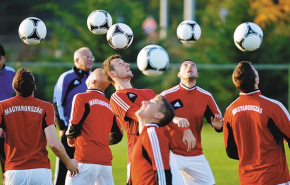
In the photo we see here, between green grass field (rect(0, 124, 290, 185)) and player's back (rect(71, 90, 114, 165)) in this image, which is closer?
player's back (rect(71, 90, 114, 165))

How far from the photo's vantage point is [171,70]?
24.9 m

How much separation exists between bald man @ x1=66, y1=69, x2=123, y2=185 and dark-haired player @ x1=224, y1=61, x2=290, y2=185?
1.81 metres

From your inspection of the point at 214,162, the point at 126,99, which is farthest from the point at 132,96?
the point at 214,162

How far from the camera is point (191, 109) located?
311 inches

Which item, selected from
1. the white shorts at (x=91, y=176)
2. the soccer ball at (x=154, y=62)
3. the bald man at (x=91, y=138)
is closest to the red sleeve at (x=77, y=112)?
the bald man at (x=91, y=138)

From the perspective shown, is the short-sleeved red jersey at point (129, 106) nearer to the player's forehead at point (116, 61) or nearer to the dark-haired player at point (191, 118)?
the player's forehead at point (116, 61)

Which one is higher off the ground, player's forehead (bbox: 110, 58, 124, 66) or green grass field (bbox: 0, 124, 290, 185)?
player's forehead (bbox: 110, 58, 124, 66)

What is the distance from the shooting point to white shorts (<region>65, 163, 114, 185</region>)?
699 cm

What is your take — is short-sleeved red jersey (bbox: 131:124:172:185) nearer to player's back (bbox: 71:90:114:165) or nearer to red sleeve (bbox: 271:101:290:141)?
red sleeve (bbox: 271:101:290:141)

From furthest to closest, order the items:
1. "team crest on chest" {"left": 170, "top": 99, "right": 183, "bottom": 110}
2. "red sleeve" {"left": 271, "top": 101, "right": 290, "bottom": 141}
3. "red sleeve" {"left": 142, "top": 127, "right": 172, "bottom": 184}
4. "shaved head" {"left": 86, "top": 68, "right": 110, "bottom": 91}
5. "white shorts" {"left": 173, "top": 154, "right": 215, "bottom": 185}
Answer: "team crest on chest" {"left": 170, "top": 99, "right": 183, "bottom": 110} < "white shorts" {"left": 173, "top": 154, "right": 215, "bottom": 185} < "shaved head" {"left": 86, "top": 68, "right": 110, "bottom": 91} < "red sleeve" {"left": 271, "top": 101, "right": 290, "bottom": 141} < "red sleeve" {"left": 142, "top": 127, "right": 172, "bottom": 184}

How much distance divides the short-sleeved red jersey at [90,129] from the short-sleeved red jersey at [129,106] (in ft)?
2.81

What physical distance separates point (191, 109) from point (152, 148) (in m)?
3.06

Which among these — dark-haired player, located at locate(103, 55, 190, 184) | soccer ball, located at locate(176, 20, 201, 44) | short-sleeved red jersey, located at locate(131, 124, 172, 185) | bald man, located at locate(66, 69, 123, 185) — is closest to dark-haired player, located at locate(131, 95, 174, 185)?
short-sleeved red jersey, located at locate(131, 124, 172, 185)

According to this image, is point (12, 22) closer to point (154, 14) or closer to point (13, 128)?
point (154, 14)
